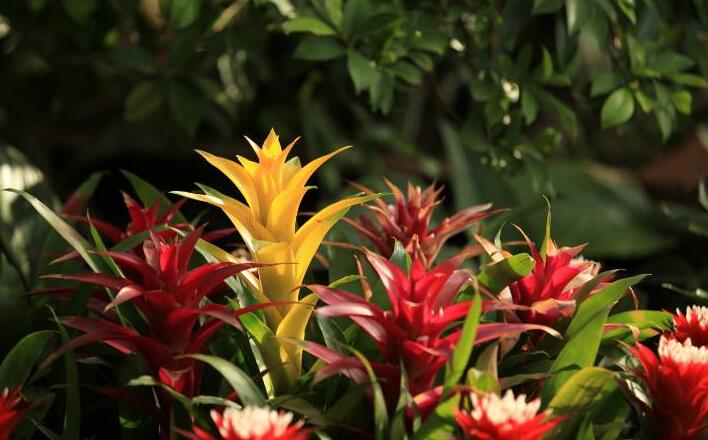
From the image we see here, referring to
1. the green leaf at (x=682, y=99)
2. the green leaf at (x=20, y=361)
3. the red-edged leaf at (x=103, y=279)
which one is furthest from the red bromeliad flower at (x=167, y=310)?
the green leaf at (x=682, y=99)

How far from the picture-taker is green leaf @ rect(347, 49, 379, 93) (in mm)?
1396

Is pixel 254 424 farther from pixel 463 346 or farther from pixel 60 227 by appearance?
pixel 60 227

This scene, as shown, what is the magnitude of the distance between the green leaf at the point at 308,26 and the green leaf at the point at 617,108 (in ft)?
1.61

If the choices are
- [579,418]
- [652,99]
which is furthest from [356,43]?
[579,418]

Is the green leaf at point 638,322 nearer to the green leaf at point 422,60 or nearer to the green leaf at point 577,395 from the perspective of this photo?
the green leaf at point 577,395

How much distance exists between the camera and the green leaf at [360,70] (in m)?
1.40

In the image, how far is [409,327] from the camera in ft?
2.81

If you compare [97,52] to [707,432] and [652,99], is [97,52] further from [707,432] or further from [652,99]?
[707,432]

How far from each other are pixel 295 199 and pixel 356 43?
623 mm

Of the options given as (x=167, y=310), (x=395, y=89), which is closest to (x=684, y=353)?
(x=167, y=310)

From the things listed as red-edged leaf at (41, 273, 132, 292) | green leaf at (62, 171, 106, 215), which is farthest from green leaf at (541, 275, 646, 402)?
green leaf at (62, 171, 106, 215)

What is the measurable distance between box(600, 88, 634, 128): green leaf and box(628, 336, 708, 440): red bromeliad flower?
2.07 ft

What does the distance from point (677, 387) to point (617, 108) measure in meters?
0.72

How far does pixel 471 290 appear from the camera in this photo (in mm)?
1030
